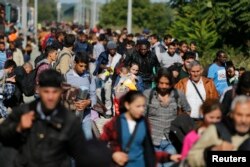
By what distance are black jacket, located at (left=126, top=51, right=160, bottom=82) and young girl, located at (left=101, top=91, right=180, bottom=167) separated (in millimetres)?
7022

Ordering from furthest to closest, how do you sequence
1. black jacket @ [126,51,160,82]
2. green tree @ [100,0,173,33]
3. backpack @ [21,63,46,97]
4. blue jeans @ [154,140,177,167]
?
green tree @ [100,0,173,33], black jacket @ [126,51,160,82], backpack @ [21,63,46,97], blue jeans @ [154,140,177,167]

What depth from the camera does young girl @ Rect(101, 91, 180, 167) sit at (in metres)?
6.40

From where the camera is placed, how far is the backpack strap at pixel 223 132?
5451mm

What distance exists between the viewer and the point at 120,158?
248 inches

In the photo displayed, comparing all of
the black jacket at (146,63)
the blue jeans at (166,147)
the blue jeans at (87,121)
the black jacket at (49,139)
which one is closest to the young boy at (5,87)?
the blue jeans at (87,121)

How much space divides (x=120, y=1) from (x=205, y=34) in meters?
35.0

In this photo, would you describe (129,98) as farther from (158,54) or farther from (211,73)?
(158,54)

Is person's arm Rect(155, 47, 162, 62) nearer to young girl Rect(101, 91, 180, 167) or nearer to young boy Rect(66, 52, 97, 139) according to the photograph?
young boy Rect(66, 52, 97, 139)

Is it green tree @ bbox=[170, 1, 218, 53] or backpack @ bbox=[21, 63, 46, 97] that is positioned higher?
green tree @ bbox=[170, 1, 218, 53]

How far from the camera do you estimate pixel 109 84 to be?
1648 cm

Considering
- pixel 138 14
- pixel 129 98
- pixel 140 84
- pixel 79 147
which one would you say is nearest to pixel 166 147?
pixel 129 98

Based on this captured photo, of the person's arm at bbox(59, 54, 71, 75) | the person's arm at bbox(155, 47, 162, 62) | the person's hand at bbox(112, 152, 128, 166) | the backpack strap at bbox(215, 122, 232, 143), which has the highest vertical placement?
the person's arm at bbox(155, 47, 162, 62)

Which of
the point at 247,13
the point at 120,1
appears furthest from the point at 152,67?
the point at 120,1

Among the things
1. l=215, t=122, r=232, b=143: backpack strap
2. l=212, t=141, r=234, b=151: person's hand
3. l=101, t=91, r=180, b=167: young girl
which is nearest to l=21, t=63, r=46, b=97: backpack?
l=101, t=91, r=180, b=167: young girl
